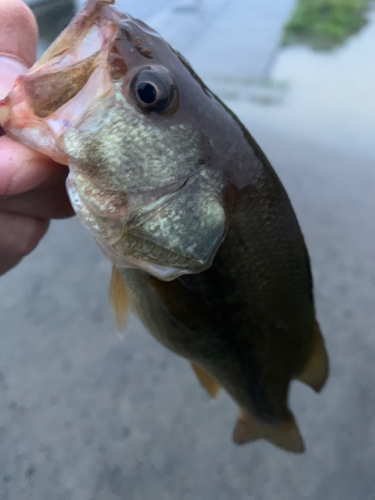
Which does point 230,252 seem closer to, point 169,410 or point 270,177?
point 270,177

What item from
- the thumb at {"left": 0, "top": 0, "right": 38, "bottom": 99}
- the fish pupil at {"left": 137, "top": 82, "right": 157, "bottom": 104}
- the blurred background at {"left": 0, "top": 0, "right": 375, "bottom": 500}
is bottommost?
the blurred background at {"left": 0, "top": 0, "right": 375, "bottom": 500}

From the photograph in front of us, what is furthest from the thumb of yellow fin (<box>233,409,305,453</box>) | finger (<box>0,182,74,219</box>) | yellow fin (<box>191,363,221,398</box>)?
yellow fin (<box>233,409,305,453</box>)

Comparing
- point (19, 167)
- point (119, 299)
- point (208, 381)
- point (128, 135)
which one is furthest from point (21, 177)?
point (208, 381)

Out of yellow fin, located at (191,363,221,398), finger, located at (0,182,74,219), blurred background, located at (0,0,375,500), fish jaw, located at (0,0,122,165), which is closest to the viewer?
fish jaw, located at (0,0,122,165)

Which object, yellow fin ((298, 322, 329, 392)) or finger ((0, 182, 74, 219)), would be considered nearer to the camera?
finger ((0, 182, 74, 219))

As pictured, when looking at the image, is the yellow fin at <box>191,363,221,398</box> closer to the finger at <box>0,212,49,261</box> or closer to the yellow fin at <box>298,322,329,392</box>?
the yellow fin at <box>298,322,329,392</box>

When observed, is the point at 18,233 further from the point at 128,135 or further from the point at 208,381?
the point at 208,381

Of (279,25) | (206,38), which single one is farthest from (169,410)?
(279,25)
